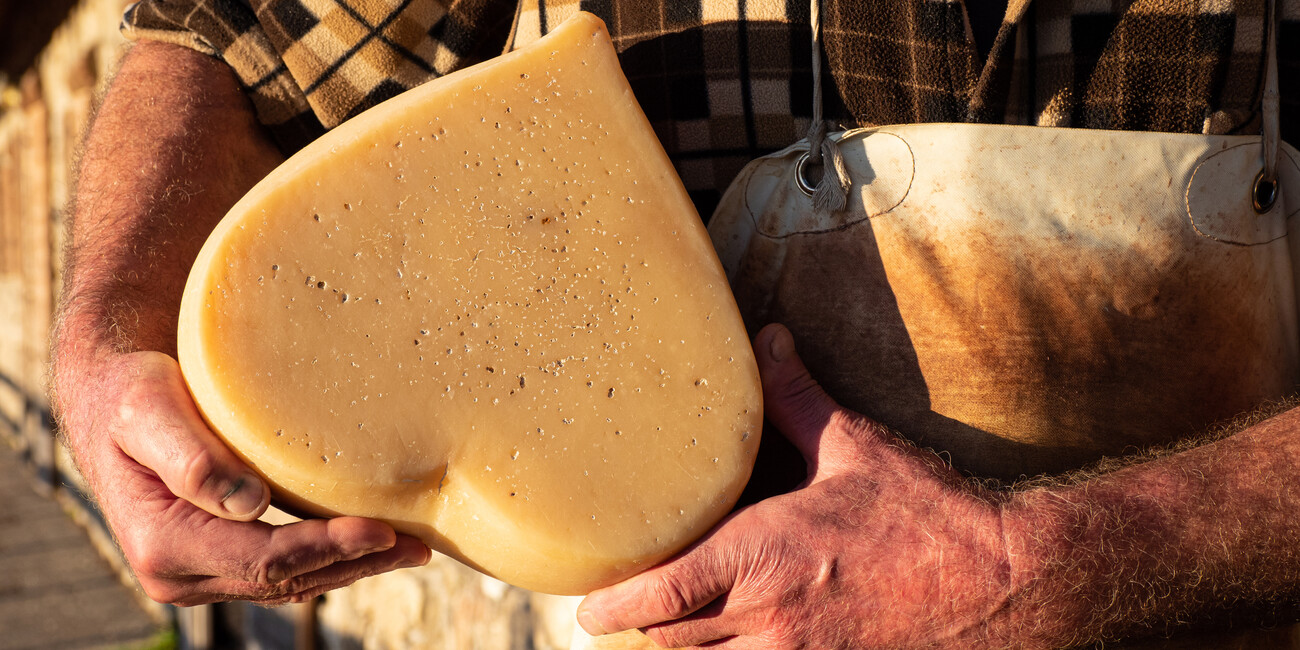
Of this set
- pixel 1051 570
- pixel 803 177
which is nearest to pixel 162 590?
pixel 803 177

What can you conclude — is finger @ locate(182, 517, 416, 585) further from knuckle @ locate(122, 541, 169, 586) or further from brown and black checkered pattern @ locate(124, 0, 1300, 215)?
brown and black checkered pattern @ locate(124, 0, 1300, 215)

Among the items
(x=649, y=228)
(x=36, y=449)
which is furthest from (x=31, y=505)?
(x=649, y=228)

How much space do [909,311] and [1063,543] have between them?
33 cm

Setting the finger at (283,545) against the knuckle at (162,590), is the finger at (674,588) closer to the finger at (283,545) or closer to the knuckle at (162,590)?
the finger at (283,545)

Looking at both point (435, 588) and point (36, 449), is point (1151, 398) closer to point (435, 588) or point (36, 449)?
point (435, 588)

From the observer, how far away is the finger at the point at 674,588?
945 mm

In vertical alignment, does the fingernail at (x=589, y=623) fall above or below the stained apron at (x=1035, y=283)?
below

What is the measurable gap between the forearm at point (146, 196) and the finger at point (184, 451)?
0.57 feet

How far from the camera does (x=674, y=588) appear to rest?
94cm

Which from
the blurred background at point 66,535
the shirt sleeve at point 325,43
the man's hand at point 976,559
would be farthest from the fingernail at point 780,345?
the blurred background at point 66,535

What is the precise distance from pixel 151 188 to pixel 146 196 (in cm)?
2

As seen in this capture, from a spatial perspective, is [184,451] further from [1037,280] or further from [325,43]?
[1037,280]

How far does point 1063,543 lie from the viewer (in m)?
0.93

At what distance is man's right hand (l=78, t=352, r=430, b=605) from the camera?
90 cm
